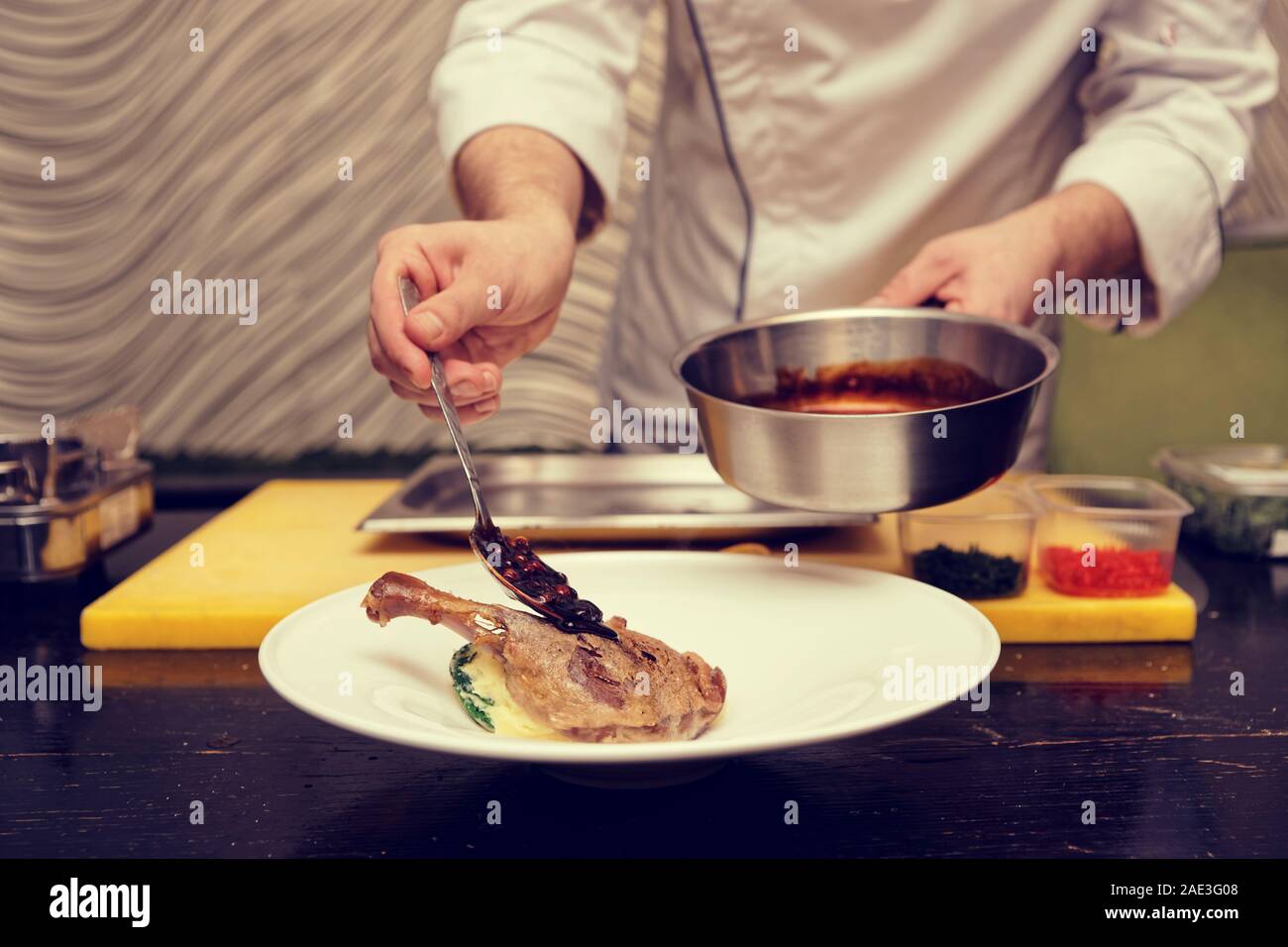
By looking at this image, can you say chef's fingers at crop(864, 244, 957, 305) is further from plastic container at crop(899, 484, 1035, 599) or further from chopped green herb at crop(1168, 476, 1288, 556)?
chopped green herb at crop(1168, 476, 1288, 556)

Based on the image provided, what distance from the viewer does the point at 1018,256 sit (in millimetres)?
1305

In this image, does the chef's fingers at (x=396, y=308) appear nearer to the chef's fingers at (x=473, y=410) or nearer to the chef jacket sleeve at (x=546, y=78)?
the chef's fingers at (x=473, y=410)

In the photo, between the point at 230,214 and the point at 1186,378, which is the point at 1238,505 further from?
the point at 230,214

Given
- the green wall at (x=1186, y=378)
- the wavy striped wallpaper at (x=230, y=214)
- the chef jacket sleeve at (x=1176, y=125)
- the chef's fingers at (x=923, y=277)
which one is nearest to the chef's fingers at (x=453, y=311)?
the chef's fingers at (x=923, y=277)

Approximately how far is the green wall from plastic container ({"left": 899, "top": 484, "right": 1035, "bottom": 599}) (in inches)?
43.7

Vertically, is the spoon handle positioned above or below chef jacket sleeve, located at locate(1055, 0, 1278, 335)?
below

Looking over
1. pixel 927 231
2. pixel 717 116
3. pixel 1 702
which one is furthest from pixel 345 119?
pixel 1 702

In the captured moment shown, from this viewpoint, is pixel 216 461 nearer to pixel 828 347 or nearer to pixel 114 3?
pixel 114 3

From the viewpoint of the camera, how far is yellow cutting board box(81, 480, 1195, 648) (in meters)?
1.12

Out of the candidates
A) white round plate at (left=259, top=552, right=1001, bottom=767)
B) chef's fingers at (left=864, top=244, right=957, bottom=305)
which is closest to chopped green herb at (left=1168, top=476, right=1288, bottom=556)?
chef's fingers at (left=864, top=244, right=957, bottom=305)

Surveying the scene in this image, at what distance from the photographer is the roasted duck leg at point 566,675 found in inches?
30.8

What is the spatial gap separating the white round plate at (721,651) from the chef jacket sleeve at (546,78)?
2.10 ft

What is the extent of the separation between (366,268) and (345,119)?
14.1 inches
